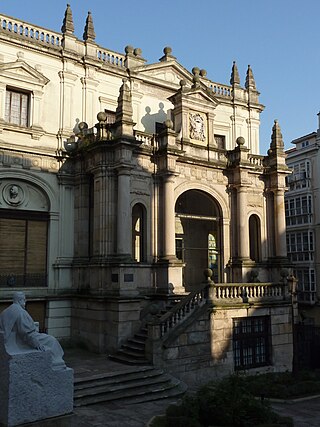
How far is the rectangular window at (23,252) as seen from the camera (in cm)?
1859

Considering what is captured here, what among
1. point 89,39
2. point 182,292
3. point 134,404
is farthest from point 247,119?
point 134,404

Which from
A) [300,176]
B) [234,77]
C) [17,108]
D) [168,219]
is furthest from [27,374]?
[300,176]

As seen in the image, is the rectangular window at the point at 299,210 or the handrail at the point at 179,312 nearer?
the handrail at the point at 179,312

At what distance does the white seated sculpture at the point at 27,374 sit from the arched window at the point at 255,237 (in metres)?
15.6

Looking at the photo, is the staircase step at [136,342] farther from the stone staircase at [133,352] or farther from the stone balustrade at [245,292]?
the stone balustrade at [245,292]

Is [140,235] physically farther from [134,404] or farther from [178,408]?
[178,408]

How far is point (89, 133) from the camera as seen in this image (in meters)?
20.1

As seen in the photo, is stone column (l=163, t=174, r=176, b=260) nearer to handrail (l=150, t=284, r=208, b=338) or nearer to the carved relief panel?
handrail (l=150, t=284, r=208, b=338)

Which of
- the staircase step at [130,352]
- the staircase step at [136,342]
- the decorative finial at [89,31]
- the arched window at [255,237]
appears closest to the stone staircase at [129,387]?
the staircase step at [130,352]

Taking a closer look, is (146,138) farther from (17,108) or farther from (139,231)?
(17,108)

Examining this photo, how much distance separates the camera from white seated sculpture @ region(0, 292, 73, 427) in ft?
29.5

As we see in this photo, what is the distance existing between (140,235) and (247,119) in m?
11.2

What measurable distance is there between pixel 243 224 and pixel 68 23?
12.6 meters

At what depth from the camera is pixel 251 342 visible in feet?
61.0
